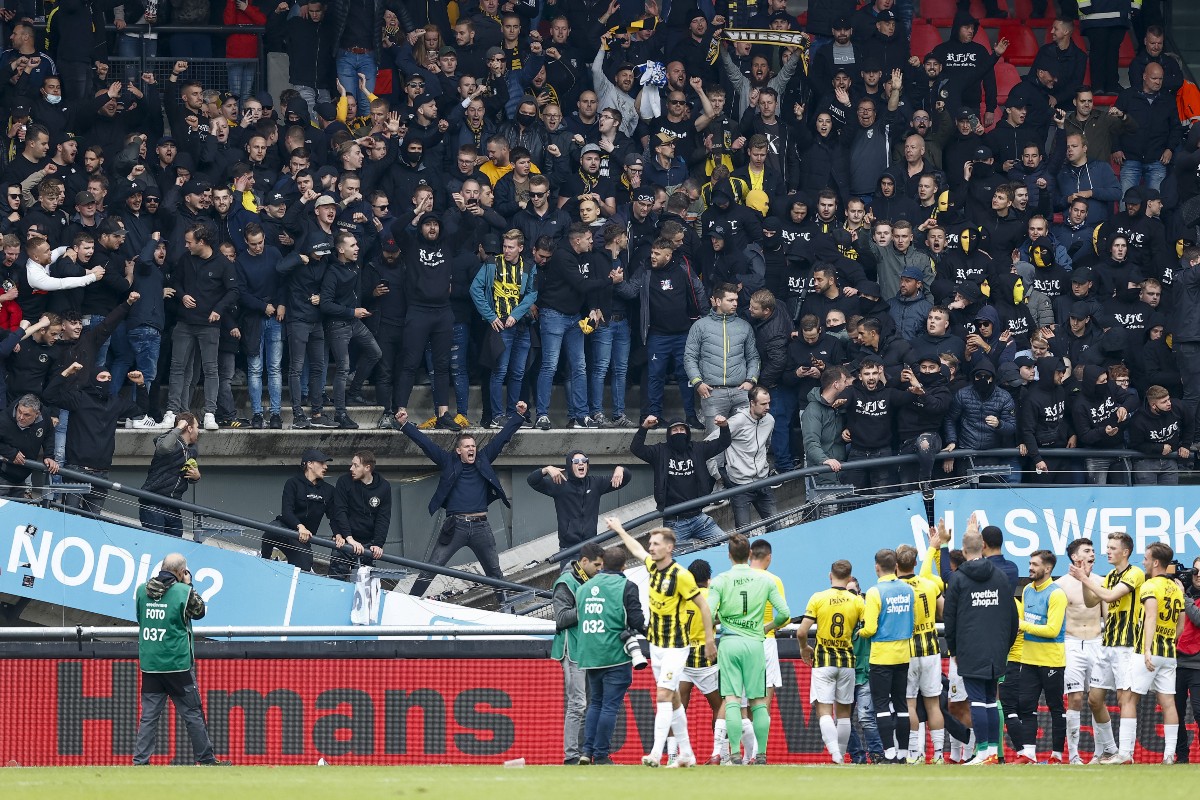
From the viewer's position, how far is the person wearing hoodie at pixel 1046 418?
18.0m

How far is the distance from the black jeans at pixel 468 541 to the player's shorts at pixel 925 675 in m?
5.15

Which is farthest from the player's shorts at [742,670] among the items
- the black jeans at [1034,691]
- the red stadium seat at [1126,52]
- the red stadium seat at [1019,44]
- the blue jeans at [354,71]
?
the red stadium seat at [1126,52]

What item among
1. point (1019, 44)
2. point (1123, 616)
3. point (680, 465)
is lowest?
point (1123, 616)

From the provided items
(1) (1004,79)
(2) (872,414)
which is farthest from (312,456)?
(1) (1004,79)

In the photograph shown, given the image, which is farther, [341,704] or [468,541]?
[468,541]

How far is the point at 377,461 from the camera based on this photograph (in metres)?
19.2

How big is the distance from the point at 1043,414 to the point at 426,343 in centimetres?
575

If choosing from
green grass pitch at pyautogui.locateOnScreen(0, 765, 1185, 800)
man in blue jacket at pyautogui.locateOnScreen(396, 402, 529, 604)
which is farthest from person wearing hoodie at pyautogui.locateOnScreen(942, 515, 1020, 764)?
man in blue jacket at pyautogui.locateOnScreen(396, 402, 529, 604)

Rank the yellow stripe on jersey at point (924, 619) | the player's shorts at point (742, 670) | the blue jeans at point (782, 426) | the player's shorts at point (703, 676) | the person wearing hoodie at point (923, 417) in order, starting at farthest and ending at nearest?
1. the blue jeans at point (782, 426)
2. the person wearing hoodie at point (923, 417)
3. the yellow stripe on jersey at point (924, 619)
4. the player's shorts at point (703, 676)
5. the player's shorts at point (742, 670)

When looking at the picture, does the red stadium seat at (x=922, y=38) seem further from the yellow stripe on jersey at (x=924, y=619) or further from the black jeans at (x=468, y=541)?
the yellow stripe on jersey at (x=924, y=619)

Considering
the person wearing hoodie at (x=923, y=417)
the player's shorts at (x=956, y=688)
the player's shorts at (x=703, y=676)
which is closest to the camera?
the player's shorts at (x=703, y=676)

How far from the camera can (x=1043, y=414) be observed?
59.2 ft

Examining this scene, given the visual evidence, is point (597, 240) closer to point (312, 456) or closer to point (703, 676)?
point (312, 456)

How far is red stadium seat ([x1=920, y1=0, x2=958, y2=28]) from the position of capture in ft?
80.2
